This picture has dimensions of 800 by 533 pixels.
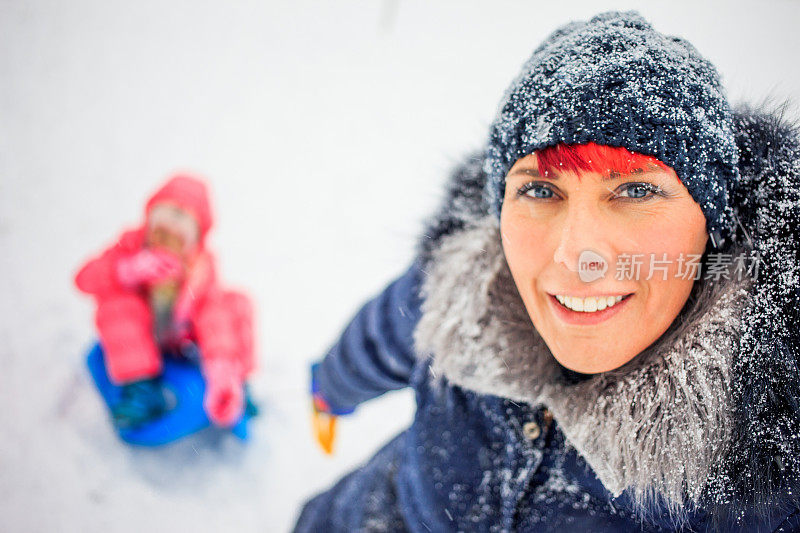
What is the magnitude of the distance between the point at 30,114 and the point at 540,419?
2.61 meters

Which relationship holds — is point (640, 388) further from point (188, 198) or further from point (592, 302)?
point (188, 198)

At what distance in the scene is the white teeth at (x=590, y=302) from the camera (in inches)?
29.9

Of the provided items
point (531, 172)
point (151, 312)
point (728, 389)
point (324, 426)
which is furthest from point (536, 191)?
point (151, 312)

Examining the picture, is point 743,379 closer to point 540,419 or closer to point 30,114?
point 540,419

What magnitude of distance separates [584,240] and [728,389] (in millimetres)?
265

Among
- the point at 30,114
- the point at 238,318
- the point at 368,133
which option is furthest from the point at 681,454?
the point at 30,114

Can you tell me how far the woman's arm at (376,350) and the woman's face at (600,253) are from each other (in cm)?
36

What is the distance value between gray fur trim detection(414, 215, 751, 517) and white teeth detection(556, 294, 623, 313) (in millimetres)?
94

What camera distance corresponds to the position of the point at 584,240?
71 centimetres

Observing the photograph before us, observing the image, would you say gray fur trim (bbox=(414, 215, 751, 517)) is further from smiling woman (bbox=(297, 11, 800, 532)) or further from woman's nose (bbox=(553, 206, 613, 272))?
woman's nose (bbox=(553, 206, 613, 272))

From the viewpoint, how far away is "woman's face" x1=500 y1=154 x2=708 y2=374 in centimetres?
71

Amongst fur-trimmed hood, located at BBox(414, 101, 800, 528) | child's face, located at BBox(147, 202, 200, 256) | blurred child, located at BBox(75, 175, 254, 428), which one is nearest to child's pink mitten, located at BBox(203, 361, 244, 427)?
blurred child, located at BBox(75, 175, 254, 428)

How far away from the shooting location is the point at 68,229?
7.51 ft

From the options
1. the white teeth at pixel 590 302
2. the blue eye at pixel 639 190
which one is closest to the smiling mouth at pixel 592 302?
the white teeth at pixel 590 302
